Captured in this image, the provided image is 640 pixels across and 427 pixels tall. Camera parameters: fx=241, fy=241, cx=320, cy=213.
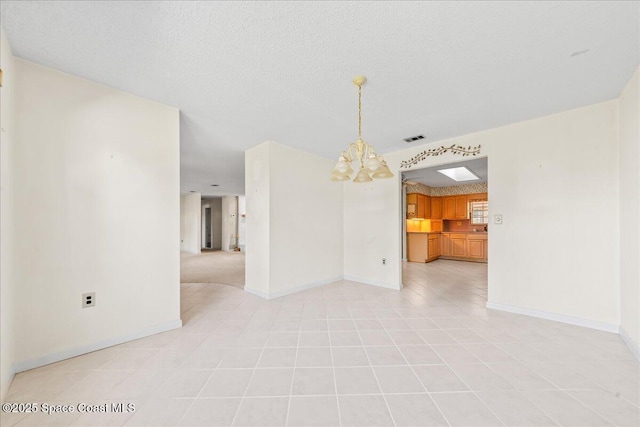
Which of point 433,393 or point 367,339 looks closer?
point 433,393

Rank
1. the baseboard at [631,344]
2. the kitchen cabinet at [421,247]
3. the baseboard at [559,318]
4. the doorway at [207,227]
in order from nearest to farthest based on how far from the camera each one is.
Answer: the baseboard at [631,344]
the baseboard at [559,318]
the kitchen cabinet at [421,247]
the doorway at [207,227]

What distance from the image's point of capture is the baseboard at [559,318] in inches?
104

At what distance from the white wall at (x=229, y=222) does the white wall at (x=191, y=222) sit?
1.28 m

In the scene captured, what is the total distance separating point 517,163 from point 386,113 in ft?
6.42

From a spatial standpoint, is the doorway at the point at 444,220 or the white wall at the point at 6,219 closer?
the white wall at the point at 6,219

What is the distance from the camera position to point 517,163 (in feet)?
10.7

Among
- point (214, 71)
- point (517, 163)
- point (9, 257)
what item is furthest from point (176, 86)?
point (517, 163)

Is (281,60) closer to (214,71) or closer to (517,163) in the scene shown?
(214,71)

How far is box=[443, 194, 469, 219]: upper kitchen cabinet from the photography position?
8188 millimetres

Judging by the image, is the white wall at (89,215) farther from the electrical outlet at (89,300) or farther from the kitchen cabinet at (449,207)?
the kitchen cabinet at (449,207)

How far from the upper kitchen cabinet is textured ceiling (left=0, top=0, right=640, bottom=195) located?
5.68 metres

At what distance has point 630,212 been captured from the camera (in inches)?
92.4

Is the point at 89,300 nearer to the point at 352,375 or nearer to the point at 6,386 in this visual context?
the point at 6,386

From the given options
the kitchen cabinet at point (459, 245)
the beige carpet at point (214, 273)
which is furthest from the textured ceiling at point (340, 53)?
the kitchen cabinet at point (459, 245)
